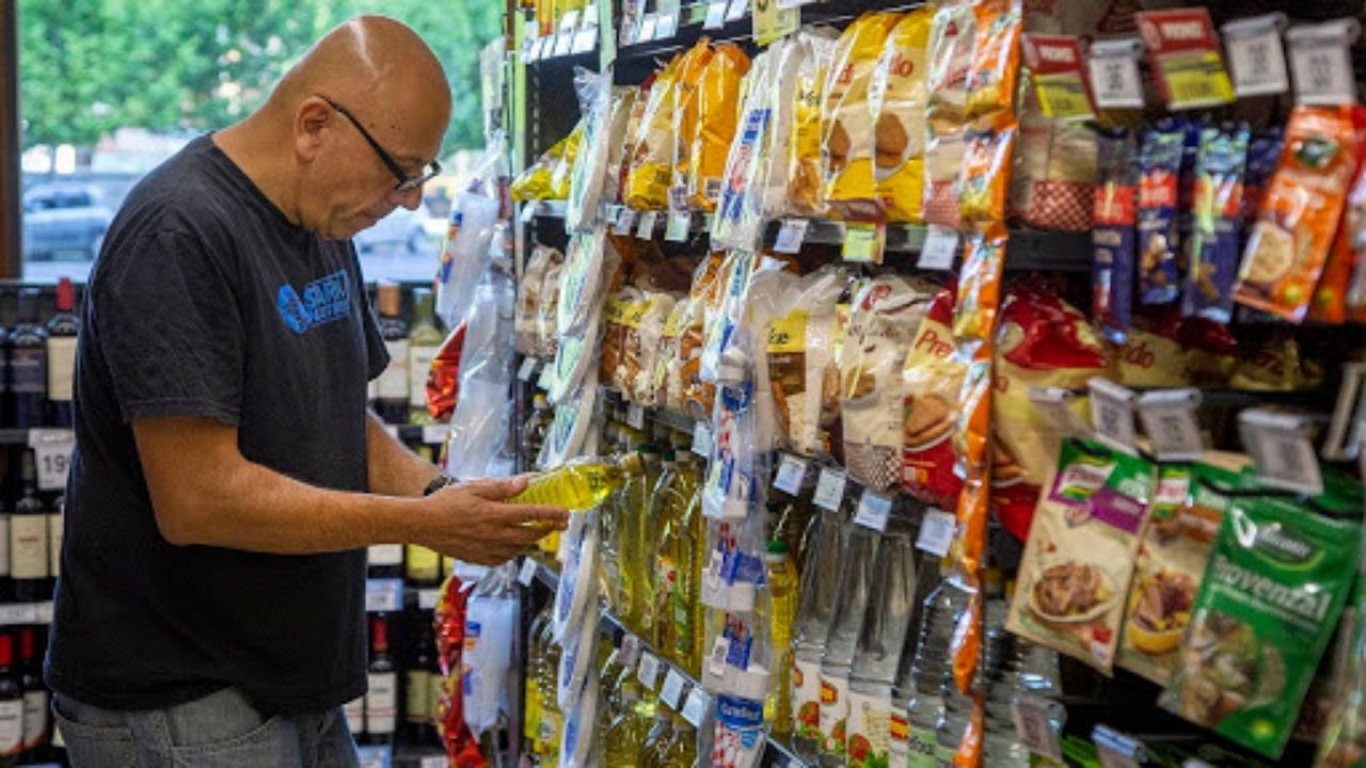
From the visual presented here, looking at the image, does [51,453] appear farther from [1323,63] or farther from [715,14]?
[1323,63]

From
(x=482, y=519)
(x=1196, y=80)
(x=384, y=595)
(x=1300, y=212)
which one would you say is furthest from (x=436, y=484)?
(x=384, y=595)

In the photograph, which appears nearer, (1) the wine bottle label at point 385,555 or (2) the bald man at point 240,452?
(2) the bald man at point 240,452

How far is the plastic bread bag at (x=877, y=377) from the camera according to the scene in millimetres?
2344

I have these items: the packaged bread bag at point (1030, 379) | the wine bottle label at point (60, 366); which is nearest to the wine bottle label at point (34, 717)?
the wine bottle label at point (60, 366)

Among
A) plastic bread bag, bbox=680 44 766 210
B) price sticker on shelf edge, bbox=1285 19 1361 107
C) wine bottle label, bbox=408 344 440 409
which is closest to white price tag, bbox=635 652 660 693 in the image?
plastic bread bag, bbox=680 44 766 210

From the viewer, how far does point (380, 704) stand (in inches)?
225

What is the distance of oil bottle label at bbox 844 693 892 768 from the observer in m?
2.51

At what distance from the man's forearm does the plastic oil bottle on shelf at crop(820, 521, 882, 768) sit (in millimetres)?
787

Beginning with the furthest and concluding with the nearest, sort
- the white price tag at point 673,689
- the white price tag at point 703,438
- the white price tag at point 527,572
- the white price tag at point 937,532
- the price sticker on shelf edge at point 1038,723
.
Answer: the white price tag at point 527,572 → the white price tag at point 673,689 → the white price tag at point 703,438 → the white price tag at point 937,532 → the price sticker on shelf edge at point 1038,723

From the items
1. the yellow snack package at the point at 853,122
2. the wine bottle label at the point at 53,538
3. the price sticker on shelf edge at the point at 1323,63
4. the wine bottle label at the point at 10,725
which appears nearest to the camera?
the price sticker on shelf edge at the point at 1323,63

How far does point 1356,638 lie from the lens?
1613 mm

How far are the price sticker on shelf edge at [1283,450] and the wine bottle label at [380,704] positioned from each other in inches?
171

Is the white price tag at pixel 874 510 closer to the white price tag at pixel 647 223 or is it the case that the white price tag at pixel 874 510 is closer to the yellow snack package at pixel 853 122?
the yellow snack package at pixel 853 122

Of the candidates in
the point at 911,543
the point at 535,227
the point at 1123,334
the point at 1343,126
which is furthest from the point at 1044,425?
the point at 535,227
